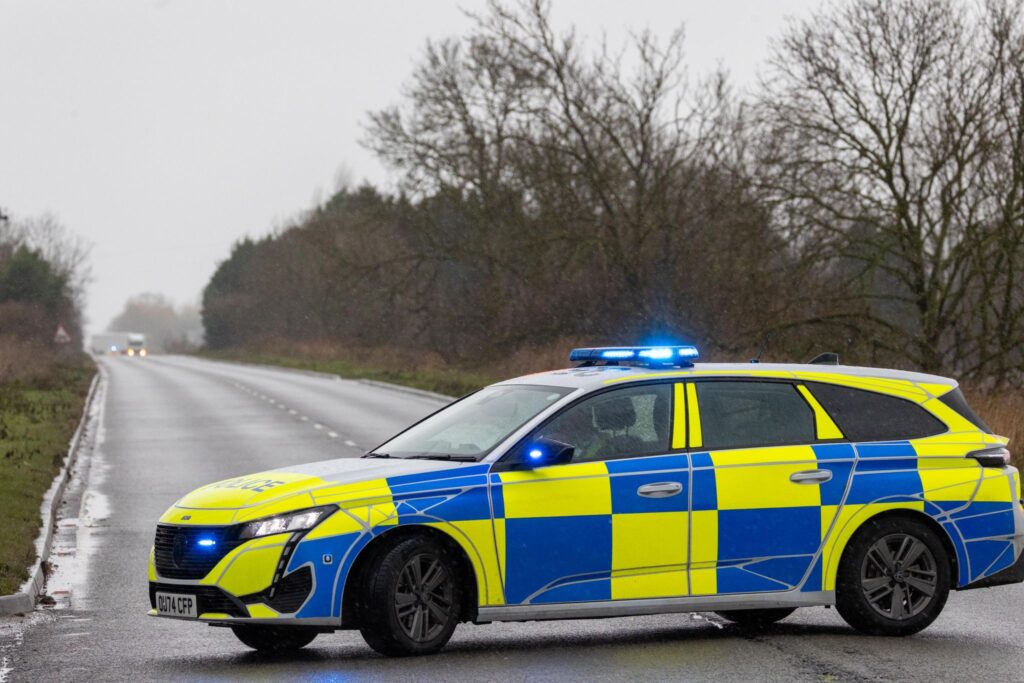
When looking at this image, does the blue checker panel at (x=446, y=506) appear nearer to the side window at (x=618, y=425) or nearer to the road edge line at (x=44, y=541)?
the side window at (x=618, y=425)

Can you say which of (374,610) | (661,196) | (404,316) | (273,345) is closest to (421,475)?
(374,610)

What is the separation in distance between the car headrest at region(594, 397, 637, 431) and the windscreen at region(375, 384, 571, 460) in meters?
0.21

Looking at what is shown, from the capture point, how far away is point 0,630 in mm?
9391

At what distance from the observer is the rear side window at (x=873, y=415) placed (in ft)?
29.0

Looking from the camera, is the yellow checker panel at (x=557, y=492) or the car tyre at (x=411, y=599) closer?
the car tyre at (x=411, y=599)

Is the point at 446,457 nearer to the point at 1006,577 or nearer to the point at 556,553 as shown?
the point at 556,553

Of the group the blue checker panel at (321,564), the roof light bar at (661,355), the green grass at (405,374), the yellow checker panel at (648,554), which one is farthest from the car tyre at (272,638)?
the green grass at (405,374)

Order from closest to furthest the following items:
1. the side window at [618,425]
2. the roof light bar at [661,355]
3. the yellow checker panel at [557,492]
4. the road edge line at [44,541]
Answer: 1. the yellow checker panel at [557,492]
2. the side window at [618,425]
3. the roof light bar at [661,355]
4. the road edge line at [44,541]

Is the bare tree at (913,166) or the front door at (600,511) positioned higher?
the bare tree at (913,166)

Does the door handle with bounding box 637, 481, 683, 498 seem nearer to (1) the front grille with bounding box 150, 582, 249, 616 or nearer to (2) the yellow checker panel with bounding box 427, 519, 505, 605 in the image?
(2) the yellow checker panel with bounding box 427, 519, 505, 605

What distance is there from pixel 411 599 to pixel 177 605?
1.15 m

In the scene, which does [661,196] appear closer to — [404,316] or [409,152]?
[409,152]

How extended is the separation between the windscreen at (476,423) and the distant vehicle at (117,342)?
13497 centimetres

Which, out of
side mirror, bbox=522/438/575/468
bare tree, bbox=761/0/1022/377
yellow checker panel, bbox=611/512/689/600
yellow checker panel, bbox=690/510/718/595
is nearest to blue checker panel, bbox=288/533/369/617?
side mirror, bbox=522/438/575/468
